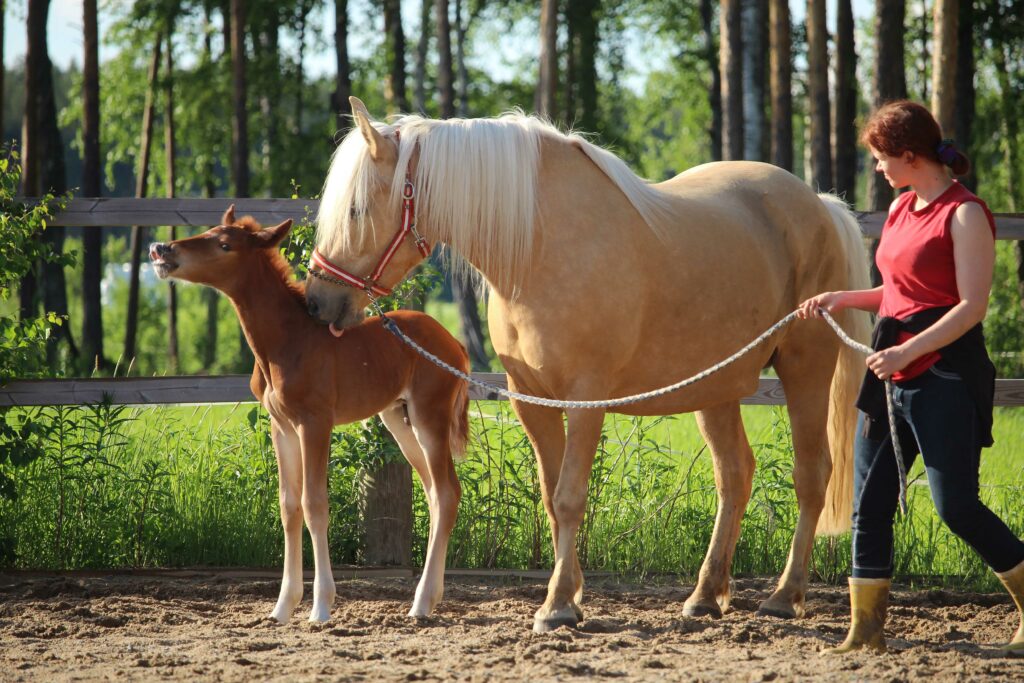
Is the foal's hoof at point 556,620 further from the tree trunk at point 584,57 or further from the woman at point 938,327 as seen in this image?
the tree trunk at point 584,57

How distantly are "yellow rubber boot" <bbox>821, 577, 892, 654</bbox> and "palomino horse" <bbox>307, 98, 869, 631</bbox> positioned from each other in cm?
91

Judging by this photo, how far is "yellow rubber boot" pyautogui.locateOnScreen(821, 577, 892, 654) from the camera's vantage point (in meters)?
3.79

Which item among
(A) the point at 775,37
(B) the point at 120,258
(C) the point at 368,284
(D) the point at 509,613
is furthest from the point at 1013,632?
(B) the point at 120,258

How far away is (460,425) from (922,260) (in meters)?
2.35

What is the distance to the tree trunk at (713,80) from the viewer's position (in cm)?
2661

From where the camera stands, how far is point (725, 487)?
5.10m

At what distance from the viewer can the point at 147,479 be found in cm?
557

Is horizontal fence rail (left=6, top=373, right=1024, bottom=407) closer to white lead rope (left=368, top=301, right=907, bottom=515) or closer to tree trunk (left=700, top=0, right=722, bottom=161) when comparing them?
white lead rope (left=368, top=301, right=907, bottom=515)

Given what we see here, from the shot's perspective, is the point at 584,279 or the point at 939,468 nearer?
the point at 939,468

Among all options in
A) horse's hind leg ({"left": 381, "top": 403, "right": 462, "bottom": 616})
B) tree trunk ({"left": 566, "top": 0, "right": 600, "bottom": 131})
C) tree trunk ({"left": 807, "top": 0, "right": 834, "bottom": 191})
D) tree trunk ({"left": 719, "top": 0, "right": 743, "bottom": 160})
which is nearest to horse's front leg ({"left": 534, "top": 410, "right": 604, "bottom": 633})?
horse's hind leg ({"left": 381, "top": 403, "right": 462, "bottom": 616})

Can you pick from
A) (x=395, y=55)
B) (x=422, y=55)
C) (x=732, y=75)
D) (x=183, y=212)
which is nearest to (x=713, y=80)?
(x=422, y=55)

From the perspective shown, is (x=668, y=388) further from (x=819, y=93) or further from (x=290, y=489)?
(x=819, y=93)

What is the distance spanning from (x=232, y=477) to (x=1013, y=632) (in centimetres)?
394

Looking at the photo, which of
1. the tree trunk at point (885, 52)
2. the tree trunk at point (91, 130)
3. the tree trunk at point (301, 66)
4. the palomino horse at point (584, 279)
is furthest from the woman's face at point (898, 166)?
the tree trunk at point (301, 66)
